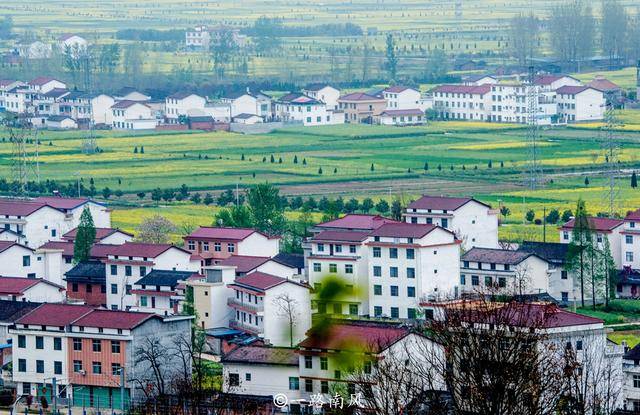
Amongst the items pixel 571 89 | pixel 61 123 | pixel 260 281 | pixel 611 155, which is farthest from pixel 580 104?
pixel 260 281

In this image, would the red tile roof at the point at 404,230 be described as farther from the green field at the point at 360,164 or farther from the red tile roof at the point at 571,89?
the red tile roof at the point at 571,89

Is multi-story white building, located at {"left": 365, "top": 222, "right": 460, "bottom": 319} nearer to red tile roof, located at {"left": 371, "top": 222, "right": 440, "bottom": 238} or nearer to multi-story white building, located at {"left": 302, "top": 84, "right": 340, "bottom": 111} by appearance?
red tile roof, located at {"left": 371, "top": 222, "right": 440, "bottom": 238}

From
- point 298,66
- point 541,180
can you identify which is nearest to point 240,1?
point 298,66

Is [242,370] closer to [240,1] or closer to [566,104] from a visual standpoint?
[566,104]

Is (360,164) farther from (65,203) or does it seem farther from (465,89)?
(65,203)

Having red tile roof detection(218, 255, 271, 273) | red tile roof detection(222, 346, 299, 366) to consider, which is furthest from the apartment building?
red tile roof detection(222, 346, 299, 366)

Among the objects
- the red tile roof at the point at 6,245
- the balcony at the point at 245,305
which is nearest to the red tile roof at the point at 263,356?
the balcony at the point at 245,305
